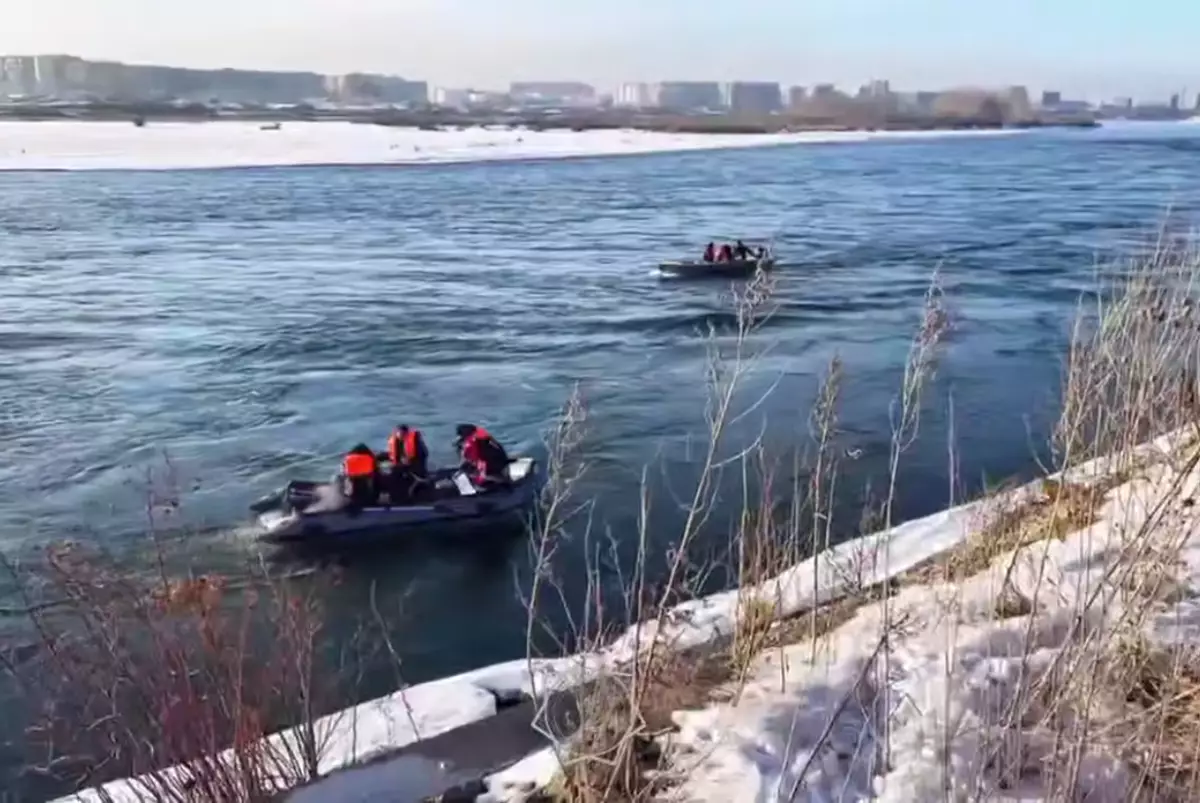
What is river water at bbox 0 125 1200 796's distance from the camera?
12.8 m

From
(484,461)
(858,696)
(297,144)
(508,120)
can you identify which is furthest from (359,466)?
(508,120)

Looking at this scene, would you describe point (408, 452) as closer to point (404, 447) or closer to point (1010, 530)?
point (404, 447)

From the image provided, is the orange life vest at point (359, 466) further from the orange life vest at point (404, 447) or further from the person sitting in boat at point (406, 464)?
the orange life vest at point (404, 447)

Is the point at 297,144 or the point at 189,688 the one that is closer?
the point at 189,688

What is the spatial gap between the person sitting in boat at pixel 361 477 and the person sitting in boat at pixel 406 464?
0.21 metres

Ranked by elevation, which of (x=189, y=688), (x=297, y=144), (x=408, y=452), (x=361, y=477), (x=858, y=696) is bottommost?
(x=361, y=477)

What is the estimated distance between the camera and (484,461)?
1270cm

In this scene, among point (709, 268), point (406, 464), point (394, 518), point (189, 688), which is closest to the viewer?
point (189, 688)

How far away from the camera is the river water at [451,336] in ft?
41.9

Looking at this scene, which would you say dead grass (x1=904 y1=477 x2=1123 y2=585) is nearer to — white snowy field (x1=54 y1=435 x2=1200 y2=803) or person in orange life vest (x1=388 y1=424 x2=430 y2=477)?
white snowy field (x1=54 y1=435 x2=1200 y2=803)

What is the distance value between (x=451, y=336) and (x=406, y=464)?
27.8 feet

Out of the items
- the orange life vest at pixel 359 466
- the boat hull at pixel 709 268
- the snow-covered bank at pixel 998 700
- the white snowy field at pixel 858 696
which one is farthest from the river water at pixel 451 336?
the snow-covered bank at pixel 998 700

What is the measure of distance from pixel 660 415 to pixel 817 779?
35.3ft

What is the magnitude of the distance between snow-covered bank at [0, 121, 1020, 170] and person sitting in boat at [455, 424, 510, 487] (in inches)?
1713
